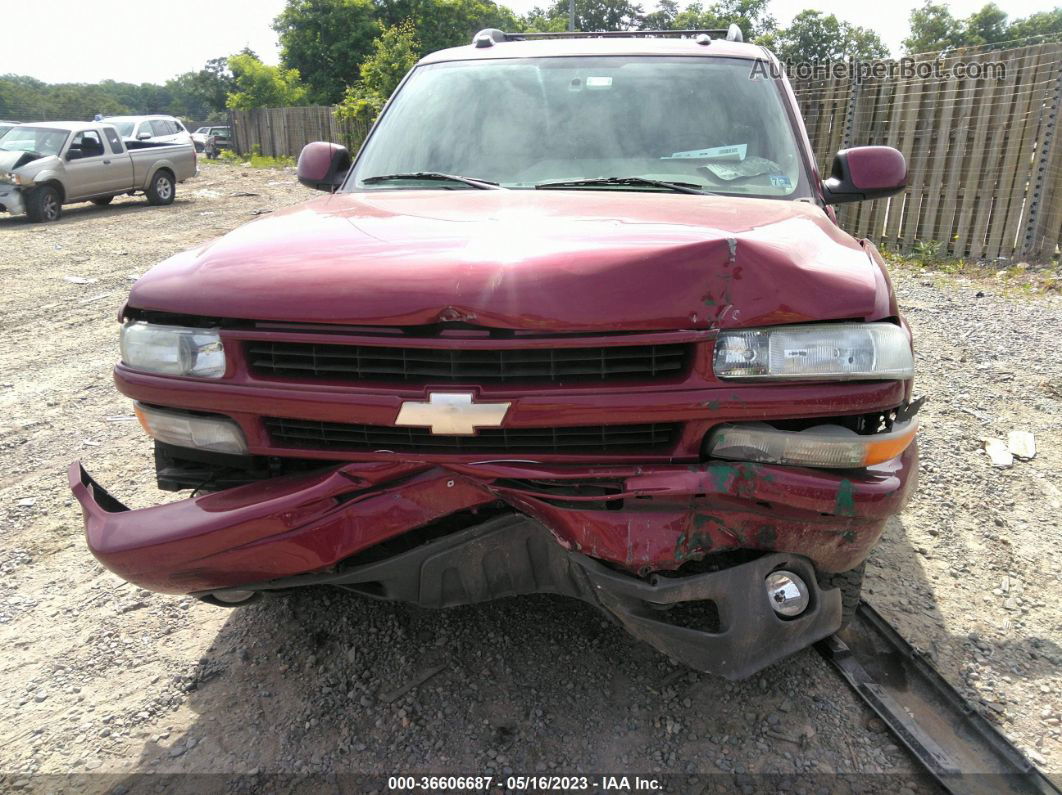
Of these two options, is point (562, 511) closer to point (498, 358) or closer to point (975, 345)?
point (498, 358)

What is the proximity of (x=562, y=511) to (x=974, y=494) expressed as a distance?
A: 267 centimetres

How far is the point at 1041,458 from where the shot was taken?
3.99 m

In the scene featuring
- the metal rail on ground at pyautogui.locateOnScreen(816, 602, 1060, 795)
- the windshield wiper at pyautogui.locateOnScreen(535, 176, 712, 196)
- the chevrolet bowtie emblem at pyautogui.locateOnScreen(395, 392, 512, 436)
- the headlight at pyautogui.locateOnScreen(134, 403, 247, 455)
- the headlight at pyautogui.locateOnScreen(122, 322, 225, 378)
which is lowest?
the metal rail on ground at pyautogui.locateOnScreen(816, 602, 1060, 795)

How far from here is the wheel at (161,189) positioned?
52.3 feet

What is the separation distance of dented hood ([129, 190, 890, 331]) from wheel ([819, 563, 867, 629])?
86 cm

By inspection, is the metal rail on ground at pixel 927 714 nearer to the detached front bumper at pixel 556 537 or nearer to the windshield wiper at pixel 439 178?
the detached front bumper at pixel 556 537

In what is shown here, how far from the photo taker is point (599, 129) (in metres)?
3.14

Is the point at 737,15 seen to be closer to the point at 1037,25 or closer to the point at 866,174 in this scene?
the point at 1037,25

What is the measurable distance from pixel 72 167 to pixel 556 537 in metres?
15.3

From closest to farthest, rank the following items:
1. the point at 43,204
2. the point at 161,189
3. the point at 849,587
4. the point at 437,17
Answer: the point at 849,587 → the point at 43,204 → the point at 161,189 → the point at 437,17

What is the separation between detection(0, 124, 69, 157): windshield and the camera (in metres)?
13.8

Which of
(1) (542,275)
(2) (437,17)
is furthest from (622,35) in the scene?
(2) (437,17)

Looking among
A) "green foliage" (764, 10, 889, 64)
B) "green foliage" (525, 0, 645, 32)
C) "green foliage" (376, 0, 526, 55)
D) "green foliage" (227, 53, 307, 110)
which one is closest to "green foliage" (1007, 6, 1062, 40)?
"green foliage" (764, 10, 889, 64)

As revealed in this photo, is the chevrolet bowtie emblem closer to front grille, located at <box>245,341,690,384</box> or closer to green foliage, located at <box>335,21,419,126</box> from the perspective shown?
front grille, located at <box>245,341,690,384</box>
